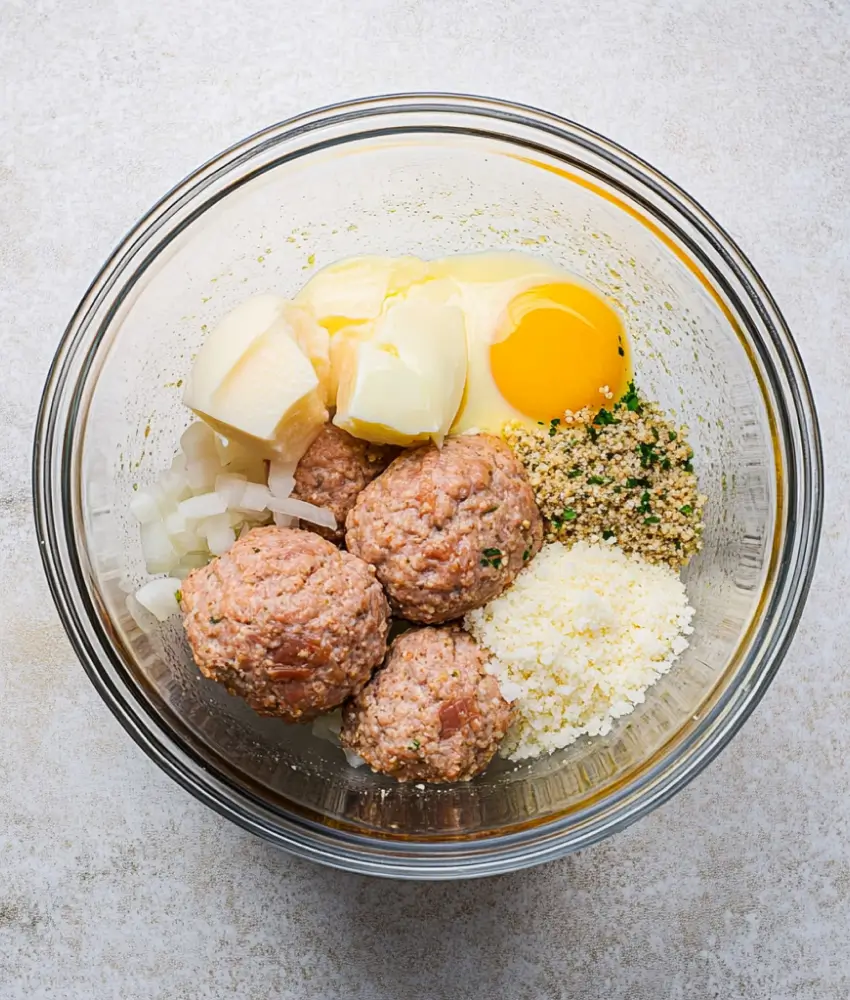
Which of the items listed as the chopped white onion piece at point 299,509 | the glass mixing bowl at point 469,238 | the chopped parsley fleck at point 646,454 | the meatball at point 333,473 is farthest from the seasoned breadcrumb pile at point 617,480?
the chopped white onion piece at point 299,509

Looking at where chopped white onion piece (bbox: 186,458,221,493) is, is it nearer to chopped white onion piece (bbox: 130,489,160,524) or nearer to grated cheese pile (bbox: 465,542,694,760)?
chopped white onion piece (bbox: 130,489,160,524)

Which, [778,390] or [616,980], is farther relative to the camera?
[616,980]

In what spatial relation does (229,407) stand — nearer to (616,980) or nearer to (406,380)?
(406,380)

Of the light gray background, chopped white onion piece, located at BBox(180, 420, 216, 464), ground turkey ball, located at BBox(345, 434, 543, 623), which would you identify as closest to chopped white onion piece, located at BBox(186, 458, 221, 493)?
chopped white onion piece, located at BBox(180, 420, 216, 464)

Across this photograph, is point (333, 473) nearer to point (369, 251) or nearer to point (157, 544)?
point (157, 544)

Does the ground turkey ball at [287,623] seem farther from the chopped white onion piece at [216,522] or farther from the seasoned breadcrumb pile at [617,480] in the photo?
the seasoned breadcrumb pile at [617,480]

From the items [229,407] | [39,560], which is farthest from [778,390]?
[39,560]

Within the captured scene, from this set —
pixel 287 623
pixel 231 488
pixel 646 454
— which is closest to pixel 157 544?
pixel 231 488
